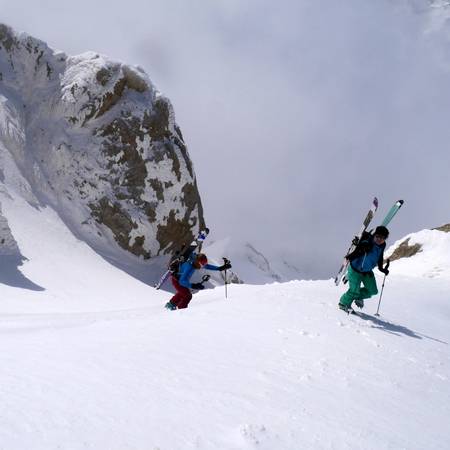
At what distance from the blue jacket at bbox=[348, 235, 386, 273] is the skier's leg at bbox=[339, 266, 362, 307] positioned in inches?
4.3

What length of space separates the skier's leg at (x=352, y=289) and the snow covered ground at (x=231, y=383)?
32cm

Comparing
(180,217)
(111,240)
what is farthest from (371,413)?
(180,217)

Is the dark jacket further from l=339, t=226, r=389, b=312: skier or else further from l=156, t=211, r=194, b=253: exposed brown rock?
l=156, t=211, r=194, b=253: exposed brown rock

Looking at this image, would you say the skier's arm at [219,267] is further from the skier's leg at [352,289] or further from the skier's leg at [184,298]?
the skier's leg at [352,289]

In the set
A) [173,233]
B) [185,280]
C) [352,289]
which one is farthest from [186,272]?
[173,233]

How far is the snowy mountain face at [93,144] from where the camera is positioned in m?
27.2

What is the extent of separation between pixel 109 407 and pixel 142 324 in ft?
9.08

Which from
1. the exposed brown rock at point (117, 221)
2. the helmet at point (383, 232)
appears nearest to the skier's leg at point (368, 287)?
the helmet at point (383, 232)

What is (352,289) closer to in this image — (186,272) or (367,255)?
(367,255)

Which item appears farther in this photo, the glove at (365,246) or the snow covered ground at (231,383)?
the glove at (365,246)

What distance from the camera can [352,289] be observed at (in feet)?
25.5

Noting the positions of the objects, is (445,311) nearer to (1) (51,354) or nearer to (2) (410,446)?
(2) (410,446)

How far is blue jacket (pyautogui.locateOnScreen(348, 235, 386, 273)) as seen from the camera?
26.1 feet

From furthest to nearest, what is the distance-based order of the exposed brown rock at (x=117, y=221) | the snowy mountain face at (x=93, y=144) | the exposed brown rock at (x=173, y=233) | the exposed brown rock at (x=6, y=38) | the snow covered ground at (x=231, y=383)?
1. the exposed brown rock at (x=173, y=233)
2. the exposed brown rock at (x=117, y=221)
3. the exposed brown rock at (x=6, y=38)
4. the snowy mountain face at (x=93, y=144)
5. the snow covered ground at (x=231, y=383)
